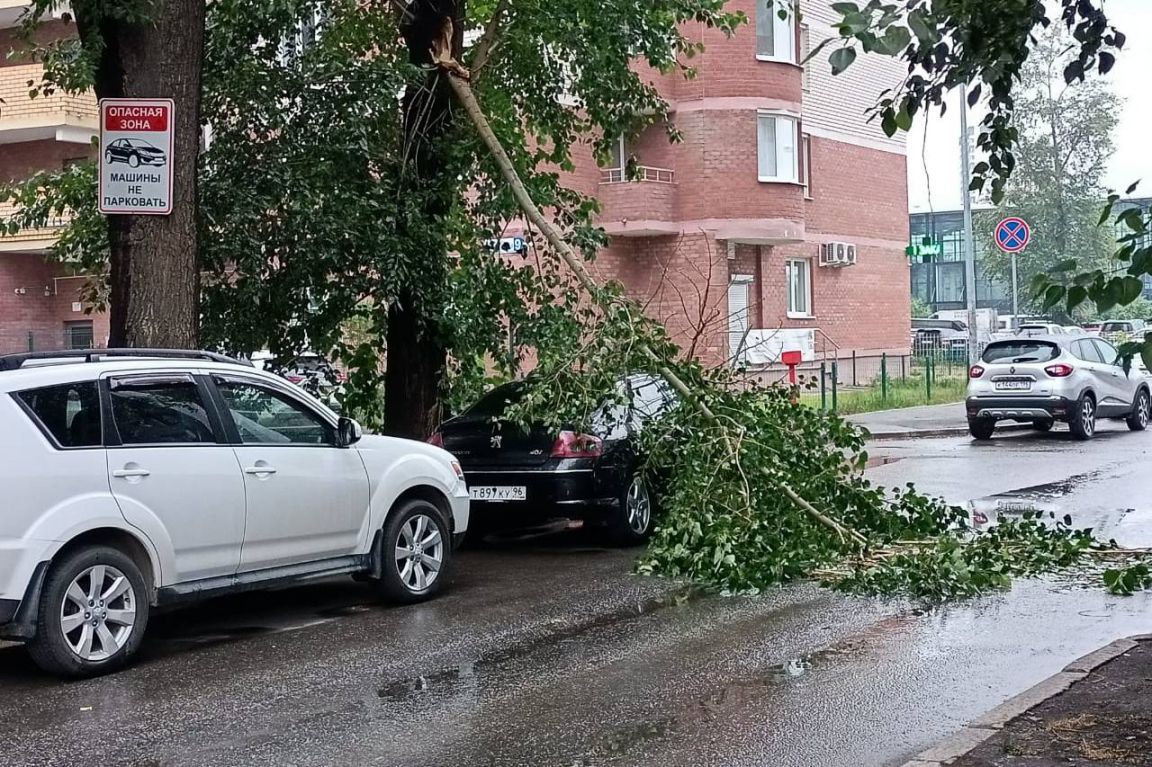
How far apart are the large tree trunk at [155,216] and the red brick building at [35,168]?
22933 millimetres

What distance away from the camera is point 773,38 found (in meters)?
35.1

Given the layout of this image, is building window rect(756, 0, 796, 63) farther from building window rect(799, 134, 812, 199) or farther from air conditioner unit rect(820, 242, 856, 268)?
air conditioner unit rect(820, 242, 856, 268)

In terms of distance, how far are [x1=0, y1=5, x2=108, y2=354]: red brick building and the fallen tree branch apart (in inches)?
817

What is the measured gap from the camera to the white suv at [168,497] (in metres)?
7.61

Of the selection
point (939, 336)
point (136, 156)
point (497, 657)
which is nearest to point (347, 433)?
point (497, 657)

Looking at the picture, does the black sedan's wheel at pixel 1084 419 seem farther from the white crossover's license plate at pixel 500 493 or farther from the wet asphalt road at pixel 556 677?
the white crossover's license plate at pixel 500 493

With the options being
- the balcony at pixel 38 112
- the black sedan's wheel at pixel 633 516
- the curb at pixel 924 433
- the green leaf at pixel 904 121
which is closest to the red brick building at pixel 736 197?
the curb at pixel 924 433

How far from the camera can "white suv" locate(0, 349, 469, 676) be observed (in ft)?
25.0

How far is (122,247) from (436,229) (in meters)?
3.96

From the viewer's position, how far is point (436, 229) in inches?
537

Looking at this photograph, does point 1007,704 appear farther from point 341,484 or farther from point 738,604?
point 341,484

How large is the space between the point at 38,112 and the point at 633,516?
2462cm

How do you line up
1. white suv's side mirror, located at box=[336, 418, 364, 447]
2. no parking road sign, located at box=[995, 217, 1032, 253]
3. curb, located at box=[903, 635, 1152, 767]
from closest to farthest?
curb, located at box=[903, 635, 1152, 767]
white suv's side mirror, located at box=[336, 418, 364, 447]
no parking road sign, located at box=[995, 217, 1032, 253]

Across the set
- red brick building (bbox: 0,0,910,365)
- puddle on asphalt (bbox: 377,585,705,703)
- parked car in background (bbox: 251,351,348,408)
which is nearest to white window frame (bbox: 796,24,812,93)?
red brick building (bbox: 0,0,910,365)
